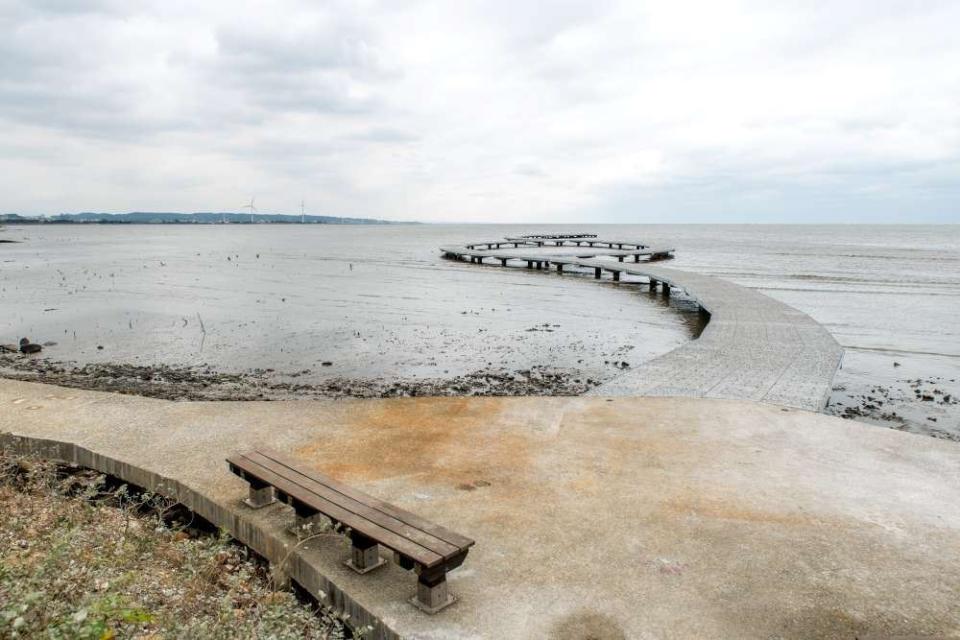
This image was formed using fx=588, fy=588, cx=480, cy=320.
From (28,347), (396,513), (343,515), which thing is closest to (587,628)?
(396,513)

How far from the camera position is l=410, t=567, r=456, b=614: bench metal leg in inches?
146

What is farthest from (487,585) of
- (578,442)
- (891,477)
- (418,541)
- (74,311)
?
(74,311)

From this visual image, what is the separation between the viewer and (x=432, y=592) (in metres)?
3.74

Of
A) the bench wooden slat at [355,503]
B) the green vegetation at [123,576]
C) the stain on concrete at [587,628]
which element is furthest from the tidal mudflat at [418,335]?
the stain on concrete at [587,628]

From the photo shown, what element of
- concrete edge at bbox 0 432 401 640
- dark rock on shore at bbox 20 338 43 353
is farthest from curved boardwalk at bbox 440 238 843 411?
dark rock on shore at bbox 20 338 43 353

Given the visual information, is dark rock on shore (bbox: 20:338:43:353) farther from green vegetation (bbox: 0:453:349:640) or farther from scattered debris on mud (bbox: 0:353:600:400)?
green vegetation (bbox: 0:453:349:640)

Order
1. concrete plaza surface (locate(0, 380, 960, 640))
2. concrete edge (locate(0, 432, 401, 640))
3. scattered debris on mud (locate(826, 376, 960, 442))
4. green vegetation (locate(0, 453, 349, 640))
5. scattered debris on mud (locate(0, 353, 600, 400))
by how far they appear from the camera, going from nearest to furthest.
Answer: green vegetation (locate(0, 453, 349, 640))
concrete plaza surface (locate(0, 380, 960, 640))
concrete edge (locate(0, 432, 401, 640))
scattered debris on mud (locate(826, 376, 960, 442))
scattered debris on mud (locate(0, 353, 600, 400))

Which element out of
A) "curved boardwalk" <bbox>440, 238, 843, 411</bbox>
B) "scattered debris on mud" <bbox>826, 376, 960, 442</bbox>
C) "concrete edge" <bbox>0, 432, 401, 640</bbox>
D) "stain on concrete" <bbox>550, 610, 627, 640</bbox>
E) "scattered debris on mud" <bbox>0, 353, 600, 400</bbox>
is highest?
"curved boardwalk" <bbox>440, 238, 843, 411</bbox>

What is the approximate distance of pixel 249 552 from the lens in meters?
5.04

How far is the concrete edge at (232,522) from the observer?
3979 mm

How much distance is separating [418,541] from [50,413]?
6444mm

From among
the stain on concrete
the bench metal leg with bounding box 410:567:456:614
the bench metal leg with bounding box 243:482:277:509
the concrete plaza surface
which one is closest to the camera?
the stain on concrete

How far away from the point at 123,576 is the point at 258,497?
1.55 m

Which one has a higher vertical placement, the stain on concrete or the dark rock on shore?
the stain on concrete
